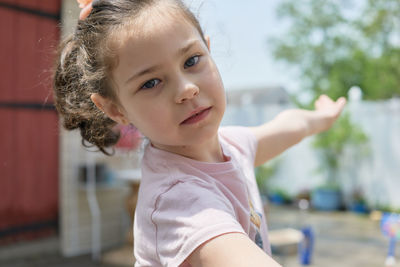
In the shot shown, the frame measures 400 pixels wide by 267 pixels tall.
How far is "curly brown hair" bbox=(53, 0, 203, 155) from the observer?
2.43ft

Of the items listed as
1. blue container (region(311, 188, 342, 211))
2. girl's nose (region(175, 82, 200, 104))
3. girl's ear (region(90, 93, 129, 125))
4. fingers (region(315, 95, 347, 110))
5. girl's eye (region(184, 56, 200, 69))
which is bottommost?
blue container (region(311, 188, 342, 211))

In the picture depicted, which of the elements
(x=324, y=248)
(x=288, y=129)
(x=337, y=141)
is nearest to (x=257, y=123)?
(x=337, y=141)

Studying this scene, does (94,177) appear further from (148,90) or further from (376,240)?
(148,90)

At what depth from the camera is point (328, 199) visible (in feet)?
22.4

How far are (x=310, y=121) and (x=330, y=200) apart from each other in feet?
19.8

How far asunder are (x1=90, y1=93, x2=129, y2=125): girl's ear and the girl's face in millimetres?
Answer: 54

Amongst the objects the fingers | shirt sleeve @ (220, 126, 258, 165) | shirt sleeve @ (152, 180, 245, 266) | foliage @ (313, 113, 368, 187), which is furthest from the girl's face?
foliage @ (313, 113, 368, 187)

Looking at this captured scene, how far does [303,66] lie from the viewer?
9.31m

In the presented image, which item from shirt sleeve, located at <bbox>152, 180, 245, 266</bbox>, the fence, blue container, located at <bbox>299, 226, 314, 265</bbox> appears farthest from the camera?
the fence

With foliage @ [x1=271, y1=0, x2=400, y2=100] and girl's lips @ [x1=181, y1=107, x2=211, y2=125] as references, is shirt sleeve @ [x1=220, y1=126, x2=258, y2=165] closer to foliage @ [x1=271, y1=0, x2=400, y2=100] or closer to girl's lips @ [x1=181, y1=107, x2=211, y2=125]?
girl's lips @ [x1=181, y1=107, x2=211, y2=125]

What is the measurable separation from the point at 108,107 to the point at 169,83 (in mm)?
179

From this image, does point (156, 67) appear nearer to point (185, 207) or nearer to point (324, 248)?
point (185, 207)

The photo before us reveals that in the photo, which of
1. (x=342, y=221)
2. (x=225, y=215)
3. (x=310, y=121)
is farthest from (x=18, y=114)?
(x=342, y=221)

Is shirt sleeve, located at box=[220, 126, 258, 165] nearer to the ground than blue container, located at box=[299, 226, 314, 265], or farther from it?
farther from it
